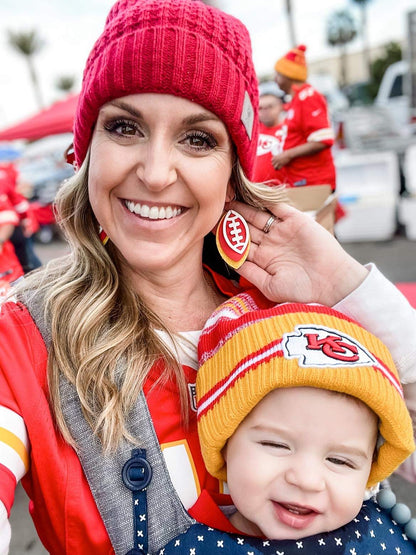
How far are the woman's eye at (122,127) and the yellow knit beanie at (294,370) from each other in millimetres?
508

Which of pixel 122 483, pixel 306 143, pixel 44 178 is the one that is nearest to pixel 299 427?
pixel 122 483

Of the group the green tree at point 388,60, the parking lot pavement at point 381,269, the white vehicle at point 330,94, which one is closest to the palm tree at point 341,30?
the green tree at point 388,60

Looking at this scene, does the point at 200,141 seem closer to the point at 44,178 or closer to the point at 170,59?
the point at 170,59

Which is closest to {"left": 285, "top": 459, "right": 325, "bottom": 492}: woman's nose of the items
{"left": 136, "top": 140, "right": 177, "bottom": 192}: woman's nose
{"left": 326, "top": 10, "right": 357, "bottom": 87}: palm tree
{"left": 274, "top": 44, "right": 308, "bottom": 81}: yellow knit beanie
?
{"left": 136, "top": 140, "right": 177, "bottom": 192}: woman's nose

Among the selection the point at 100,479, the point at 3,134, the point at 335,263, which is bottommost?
the point at 3,134

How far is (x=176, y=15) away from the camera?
1.21m

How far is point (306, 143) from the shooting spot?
440 centimetres

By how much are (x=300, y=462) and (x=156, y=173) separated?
0.69m

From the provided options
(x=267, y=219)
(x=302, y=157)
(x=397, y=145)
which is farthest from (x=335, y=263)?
(x=397, y=145)

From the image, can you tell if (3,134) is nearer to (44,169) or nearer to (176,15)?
(44,169)

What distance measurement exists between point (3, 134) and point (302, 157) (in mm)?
9846

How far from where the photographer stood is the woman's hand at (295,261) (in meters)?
1.38

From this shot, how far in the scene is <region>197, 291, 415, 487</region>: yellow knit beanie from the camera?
1031mm

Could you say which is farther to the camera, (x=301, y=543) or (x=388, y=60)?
(x=388, y=60)
